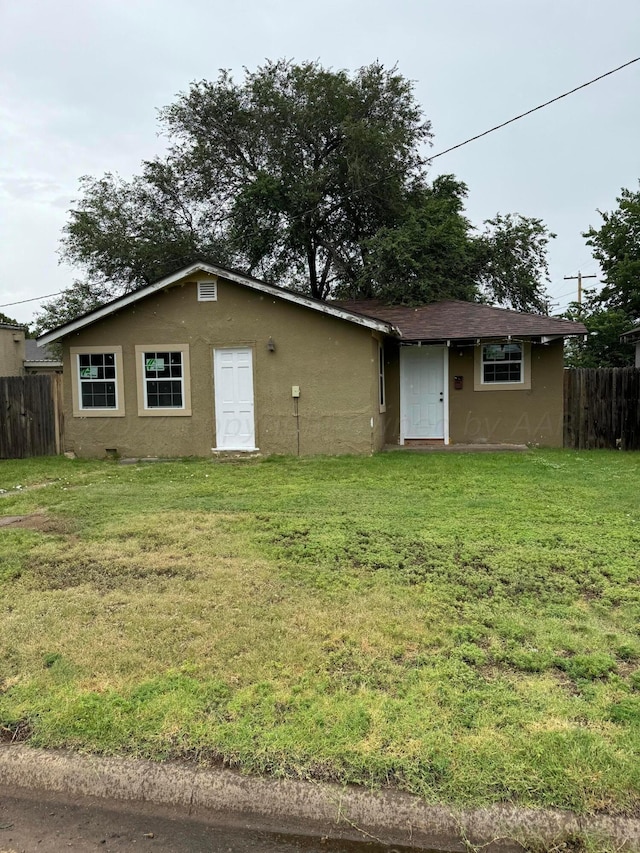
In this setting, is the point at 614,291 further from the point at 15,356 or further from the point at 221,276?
the point at 15,356

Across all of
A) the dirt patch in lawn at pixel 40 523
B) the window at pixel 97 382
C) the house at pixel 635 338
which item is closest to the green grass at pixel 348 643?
the dirt patch in lawn at pixel 40 523

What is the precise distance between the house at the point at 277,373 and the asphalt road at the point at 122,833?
31.6ft

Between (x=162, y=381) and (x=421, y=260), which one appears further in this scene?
(x=421, y=260)

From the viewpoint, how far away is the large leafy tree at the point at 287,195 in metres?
21.2

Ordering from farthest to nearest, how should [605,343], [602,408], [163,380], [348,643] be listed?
1. [605,343]
2. [602,408]
3. [163,380]
4. [348,643]

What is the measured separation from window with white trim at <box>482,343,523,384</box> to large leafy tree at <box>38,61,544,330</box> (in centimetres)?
674

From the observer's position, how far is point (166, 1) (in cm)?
1138

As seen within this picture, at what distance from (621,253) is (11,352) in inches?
1006

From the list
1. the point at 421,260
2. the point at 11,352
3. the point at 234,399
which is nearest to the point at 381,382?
the point at 234,399

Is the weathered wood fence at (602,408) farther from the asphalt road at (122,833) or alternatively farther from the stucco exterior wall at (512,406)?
the asphalt road at (122,833)

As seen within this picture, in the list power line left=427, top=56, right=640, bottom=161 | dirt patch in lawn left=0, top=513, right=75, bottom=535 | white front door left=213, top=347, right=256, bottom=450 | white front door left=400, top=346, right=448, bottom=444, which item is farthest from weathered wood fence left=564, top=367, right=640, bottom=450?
dirt patch in lawn left=0, top=513, right=75, bottom=535

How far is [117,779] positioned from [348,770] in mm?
961

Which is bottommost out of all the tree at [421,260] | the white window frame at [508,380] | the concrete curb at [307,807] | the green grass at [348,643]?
the concrete curb at [307,807]

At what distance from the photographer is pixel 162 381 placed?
12.6 metres
